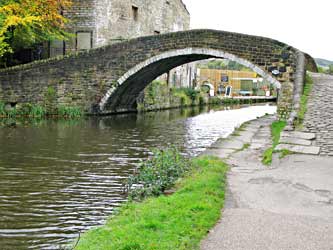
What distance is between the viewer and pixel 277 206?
5.20 m

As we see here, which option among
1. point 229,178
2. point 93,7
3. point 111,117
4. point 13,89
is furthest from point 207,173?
point 93,7

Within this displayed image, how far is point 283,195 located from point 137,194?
6.30 feet

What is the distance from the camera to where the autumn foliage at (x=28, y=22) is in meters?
18.1

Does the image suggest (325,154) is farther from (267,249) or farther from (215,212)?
(267,249)

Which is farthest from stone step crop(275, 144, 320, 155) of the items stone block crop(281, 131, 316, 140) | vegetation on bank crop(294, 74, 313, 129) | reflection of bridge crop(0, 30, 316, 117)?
reflection of bridge crop(0, 30, 316, 117)

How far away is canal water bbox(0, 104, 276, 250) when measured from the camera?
5.45m

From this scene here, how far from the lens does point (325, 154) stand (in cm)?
820

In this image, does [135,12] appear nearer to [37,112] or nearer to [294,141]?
[37,112]

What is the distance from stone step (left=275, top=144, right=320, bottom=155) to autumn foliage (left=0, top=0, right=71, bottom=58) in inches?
493

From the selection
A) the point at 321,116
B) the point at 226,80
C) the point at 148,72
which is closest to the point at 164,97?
the point at 148,72

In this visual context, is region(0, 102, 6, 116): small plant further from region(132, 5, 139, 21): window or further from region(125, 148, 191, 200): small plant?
region(125, 148, 191, 200): small plant

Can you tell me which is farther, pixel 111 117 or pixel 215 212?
pixel 111 117

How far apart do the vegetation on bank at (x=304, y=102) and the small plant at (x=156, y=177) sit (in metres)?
3.44

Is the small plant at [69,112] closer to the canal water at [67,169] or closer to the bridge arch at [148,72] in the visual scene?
the bridge arch at [148,72]
